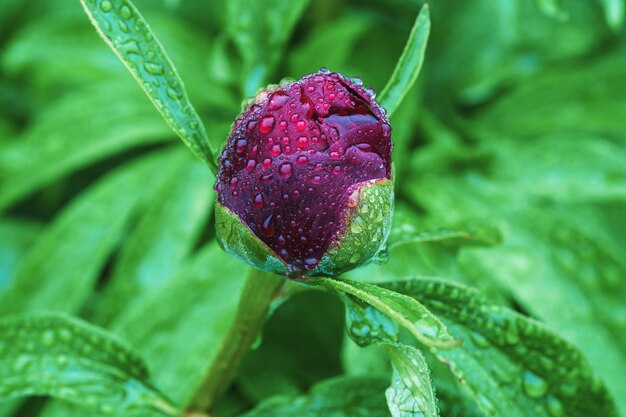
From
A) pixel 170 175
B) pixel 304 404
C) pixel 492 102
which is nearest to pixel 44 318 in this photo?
pixel 304 404

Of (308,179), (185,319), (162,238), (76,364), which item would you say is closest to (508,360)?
(308,179)

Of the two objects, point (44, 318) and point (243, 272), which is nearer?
point (44, 318)

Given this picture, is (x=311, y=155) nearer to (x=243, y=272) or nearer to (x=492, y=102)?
(x=243, y=272)

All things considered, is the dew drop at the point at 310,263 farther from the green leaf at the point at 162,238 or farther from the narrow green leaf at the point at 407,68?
the green leaf at the point at 162,238

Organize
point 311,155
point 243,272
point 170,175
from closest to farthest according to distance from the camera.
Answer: point 311,155
point 243,272
point 170,175

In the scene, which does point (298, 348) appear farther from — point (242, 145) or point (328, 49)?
point (242, 145)

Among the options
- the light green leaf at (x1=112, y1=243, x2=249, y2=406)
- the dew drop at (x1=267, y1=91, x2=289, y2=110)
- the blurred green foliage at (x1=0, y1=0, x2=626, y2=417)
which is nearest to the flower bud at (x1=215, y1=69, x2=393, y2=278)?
the dew drop at (x1=267, y1=91, x2=289, y2=110)

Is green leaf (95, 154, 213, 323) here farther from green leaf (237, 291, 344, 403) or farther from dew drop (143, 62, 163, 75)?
dew drop (143, 62, 163, 75)
